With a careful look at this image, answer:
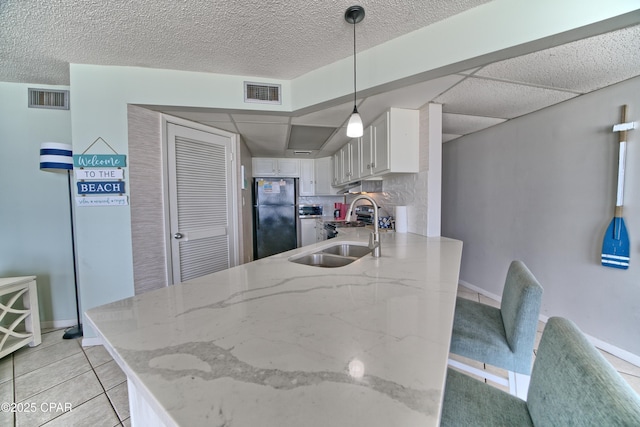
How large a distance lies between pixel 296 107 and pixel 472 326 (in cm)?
210

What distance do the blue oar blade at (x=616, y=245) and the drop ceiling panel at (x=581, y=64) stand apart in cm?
107

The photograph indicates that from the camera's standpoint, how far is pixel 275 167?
453 centimetres

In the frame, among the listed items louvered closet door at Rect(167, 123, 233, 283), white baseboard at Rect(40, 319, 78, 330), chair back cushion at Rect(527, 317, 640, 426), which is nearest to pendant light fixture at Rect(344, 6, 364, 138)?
chair back cushion at Rect(527, 317, 640, 426)

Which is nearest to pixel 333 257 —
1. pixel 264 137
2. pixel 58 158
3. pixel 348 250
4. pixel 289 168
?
pixel 348 250

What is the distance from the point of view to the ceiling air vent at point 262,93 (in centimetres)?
212

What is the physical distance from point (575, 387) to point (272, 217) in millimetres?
4134

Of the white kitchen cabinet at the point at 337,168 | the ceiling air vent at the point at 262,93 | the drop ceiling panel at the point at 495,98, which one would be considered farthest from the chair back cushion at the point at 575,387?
the white kitchen cabinet at the point at 337,168

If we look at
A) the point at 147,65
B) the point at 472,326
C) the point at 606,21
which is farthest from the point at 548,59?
the point at 147,65

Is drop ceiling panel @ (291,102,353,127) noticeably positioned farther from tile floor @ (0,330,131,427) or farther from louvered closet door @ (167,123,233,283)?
tile floor @ (0,330,131,427)

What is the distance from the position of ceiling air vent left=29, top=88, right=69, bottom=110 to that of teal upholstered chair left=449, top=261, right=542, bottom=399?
12.1ft

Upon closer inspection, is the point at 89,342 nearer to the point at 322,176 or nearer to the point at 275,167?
the point at 275,167

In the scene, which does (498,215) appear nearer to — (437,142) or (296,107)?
(437,142)

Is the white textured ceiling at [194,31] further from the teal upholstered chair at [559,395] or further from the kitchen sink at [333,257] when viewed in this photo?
the teal upholstered chair at [559,395]

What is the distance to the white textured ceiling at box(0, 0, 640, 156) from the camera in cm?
133
